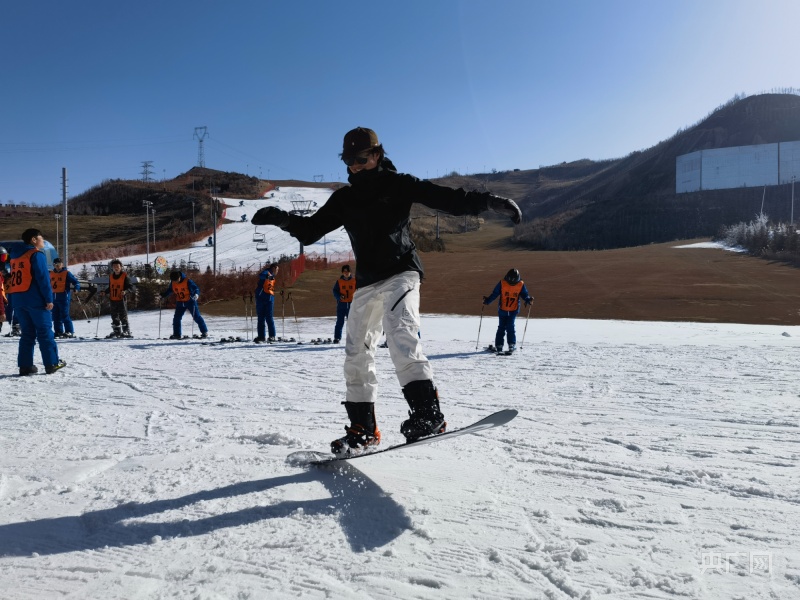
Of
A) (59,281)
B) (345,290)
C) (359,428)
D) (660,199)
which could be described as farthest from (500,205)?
(660,199)

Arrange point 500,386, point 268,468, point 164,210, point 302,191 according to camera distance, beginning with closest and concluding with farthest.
→ point 268,468
point 500,386
point 164,210
point 302,191

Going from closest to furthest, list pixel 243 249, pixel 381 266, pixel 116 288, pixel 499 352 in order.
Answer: pixel 381 266 → pixel 499 352 → pixel 116 288 → pixel 243 249

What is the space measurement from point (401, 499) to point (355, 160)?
5.77ft

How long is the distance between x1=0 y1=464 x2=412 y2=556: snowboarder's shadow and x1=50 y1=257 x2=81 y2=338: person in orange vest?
36.9 ft

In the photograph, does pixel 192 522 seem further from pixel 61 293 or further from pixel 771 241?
pixel 771 241

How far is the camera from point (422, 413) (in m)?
2.82

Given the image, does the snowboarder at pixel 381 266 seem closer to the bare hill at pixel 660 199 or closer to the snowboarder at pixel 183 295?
the snowboarder at pixel 183 295

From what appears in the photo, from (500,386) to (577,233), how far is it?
69.9 metres

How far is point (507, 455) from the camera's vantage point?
315cm

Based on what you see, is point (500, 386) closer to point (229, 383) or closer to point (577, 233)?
point (229, 383)

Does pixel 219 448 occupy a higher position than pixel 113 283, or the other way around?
pixel 113 283

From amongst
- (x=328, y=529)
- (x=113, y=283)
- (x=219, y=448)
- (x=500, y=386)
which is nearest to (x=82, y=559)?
(x=328, y=529)

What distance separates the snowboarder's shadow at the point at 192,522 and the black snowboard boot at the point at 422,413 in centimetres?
36

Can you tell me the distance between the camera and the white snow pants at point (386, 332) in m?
2.85
